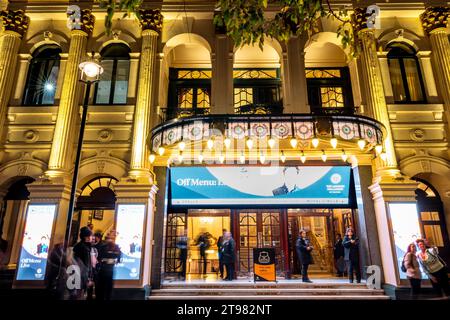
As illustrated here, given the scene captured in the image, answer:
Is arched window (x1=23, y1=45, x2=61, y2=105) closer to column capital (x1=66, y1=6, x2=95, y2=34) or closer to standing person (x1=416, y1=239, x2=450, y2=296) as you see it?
column capital (x1=66, y1=6, x2=95, y2=34)

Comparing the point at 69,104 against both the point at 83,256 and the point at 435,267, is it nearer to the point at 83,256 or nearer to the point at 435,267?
the point at 83,256

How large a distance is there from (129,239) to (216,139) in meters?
4.28

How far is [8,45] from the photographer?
39.7 ft

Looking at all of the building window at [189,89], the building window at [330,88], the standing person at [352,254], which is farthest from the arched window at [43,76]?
the standing person at [352,254]

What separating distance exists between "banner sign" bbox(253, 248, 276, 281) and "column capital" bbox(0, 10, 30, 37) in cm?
1294

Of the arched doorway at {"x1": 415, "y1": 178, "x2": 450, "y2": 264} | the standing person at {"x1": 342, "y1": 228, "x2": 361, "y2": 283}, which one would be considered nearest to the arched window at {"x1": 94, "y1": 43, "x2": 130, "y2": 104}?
the standing person at {"x1": 342, "y1": 228, "x2": 361, "y2": 283}

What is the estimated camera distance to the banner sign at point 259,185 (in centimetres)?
1132

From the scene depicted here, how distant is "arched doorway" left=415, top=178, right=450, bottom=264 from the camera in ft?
35.3

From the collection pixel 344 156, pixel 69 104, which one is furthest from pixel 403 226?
pixel 69 104

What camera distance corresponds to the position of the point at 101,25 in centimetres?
1285

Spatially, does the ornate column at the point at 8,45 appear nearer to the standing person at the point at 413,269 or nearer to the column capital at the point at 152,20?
the column capital at the point at 152,20

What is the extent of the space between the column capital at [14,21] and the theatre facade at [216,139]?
0.06 metres
